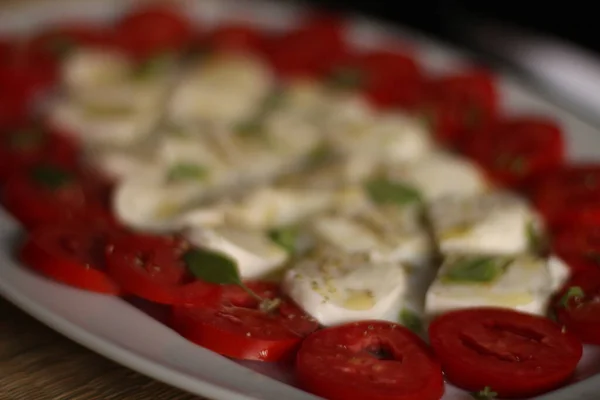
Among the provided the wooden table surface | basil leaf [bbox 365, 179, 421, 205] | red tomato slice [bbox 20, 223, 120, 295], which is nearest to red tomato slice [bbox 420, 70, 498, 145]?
basil leaf [bbox 365, 179, 421, 205]

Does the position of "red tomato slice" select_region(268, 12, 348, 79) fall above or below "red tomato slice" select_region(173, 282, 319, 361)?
above

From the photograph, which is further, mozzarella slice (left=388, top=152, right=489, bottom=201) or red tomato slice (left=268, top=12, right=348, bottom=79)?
red tomato slice (left=268, top=12, right=348, bottom=79)

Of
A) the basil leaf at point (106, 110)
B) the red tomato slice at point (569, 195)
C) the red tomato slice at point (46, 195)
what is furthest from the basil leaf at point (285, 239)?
the basil leaf at point (106, 110)

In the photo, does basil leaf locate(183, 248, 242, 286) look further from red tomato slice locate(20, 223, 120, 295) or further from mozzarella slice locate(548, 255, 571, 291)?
mozzarella slice locate(548, 255, 571, 291)

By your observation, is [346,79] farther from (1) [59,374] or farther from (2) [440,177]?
(1) [59,374]

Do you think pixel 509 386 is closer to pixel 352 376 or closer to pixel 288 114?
pixel 352 376

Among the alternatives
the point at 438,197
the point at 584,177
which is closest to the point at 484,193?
the point at 438,197

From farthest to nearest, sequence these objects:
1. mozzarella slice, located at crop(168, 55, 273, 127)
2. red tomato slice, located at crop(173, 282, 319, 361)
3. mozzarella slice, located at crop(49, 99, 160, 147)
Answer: mozzarella slice, located at crop(168, 55, 273, 127)
mozzarella slice, located at crop(49, 99, 160, 147)
red tomato slice, located at crop(173, 282, 319, 361)

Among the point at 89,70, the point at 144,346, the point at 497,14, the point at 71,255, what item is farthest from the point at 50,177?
the point at 497,14
